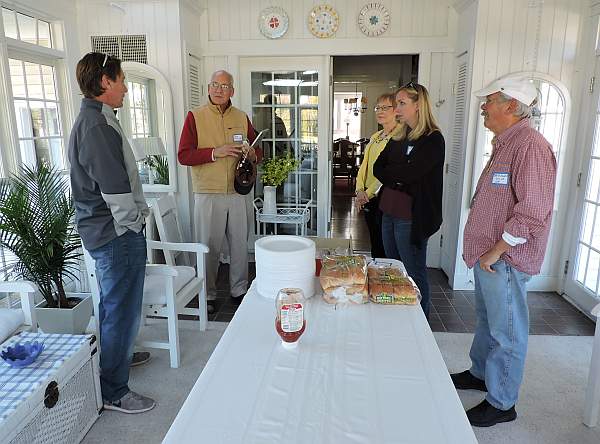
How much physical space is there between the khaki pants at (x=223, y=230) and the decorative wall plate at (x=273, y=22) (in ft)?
5.53

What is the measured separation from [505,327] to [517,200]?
551mm

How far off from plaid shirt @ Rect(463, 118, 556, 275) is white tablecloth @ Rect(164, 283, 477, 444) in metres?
0.58

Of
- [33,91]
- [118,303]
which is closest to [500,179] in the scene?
[118,303]

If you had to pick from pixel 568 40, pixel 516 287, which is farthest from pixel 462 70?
pixel 516 287

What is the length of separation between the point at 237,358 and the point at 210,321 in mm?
1971

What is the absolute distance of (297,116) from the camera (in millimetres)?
4422

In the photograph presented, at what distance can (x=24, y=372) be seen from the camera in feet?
5.69

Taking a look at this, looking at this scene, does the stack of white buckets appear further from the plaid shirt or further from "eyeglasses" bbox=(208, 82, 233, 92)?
"eyeglasses" bbox=(208, 82, 233, 92)

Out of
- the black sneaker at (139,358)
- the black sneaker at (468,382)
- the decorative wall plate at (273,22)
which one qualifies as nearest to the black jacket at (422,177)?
the black sneaker at (468,382)

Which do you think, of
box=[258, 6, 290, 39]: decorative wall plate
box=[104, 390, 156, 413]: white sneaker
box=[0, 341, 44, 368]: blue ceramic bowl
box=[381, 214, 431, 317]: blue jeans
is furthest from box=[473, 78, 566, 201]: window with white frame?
box=[0, 341, 44, 368]: blue ceramic bowl

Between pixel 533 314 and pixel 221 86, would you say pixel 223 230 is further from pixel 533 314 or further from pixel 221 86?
pixel 533 314

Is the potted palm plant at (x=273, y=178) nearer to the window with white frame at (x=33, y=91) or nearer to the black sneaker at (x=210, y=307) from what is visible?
the black sneaker at (x=210, y=307)

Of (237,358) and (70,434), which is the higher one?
(237,358)

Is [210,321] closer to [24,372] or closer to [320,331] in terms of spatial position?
[24,372]
